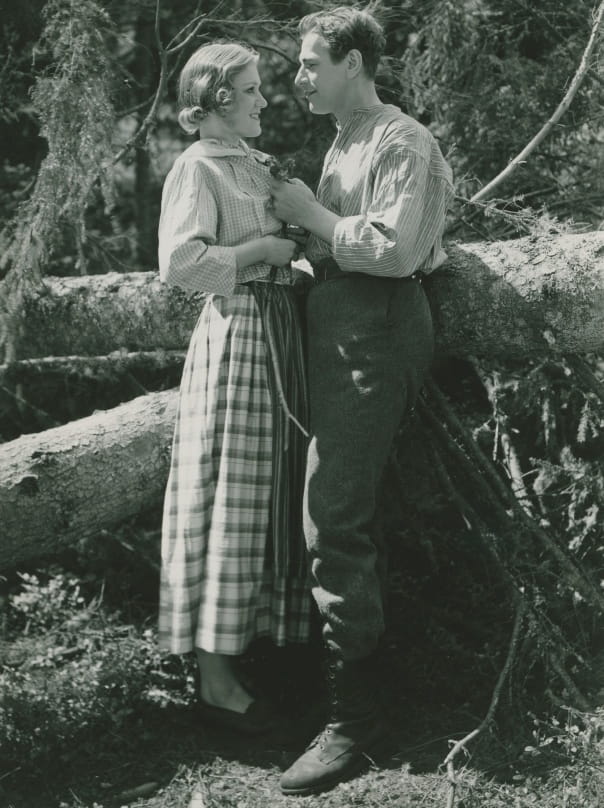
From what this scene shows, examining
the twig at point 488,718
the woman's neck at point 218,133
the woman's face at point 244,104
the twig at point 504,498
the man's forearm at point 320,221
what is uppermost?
the woman's face at point 244,104

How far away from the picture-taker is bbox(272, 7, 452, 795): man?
2492mm

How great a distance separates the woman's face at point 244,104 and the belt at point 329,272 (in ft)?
1.40

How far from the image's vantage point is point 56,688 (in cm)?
311

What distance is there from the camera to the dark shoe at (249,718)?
289 cm

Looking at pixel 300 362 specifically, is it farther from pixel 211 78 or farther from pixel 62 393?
pixel 62 393

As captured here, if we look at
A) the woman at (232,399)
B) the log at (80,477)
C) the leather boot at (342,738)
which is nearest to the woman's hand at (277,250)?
the woman at (232,399)

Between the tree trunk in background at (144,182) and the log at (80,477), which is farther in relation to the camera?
the tree trunk in background at (144,182)

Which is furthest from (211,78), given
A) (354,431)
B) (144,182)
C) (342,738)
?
(144,182)

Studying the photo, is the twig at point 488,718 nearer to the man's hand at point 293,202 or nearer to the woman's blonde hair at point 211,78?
the man's hand at point 293,202

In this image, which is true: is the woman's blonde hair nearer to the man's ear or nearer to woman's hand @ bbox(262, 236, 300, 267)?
the man's ear

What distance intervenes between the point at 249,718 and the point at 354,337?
4.06ft

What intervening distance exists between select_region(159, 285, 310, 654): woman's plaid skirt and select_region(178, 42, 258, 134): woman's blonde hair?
50 centimetres

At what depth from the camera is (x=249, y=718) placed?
290cm

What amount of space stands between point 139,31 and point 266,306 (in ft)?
8.47
